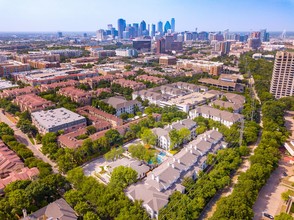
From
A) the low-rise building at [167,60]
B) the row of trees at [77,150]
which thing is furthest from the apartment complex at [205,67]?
the row of trees at [77,150]

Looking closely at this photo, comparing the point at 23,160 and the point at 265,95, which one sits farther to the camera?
the point at 265,95

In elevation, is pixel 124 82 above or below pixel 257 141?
above

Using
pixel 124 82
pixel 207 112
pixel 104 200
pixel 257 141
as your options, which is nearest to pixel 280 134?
pixel 257 141

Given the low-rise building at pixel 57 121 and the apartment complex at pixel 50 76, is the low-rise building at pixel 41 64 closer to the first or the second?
the apartment complex at pixel 50 76

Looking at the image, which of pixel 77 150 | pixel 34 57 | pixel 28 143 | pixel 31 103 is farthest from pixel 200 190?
pixel 34 57

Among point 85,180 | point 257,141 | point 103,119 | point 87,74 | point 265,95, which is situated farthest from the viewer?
point 87,74

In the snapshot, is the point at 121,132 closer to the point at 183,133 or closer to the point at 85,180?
the point at 183,133

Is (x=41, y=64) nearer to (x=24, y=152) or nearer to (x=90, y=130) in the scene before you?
(x=90, y=130)
